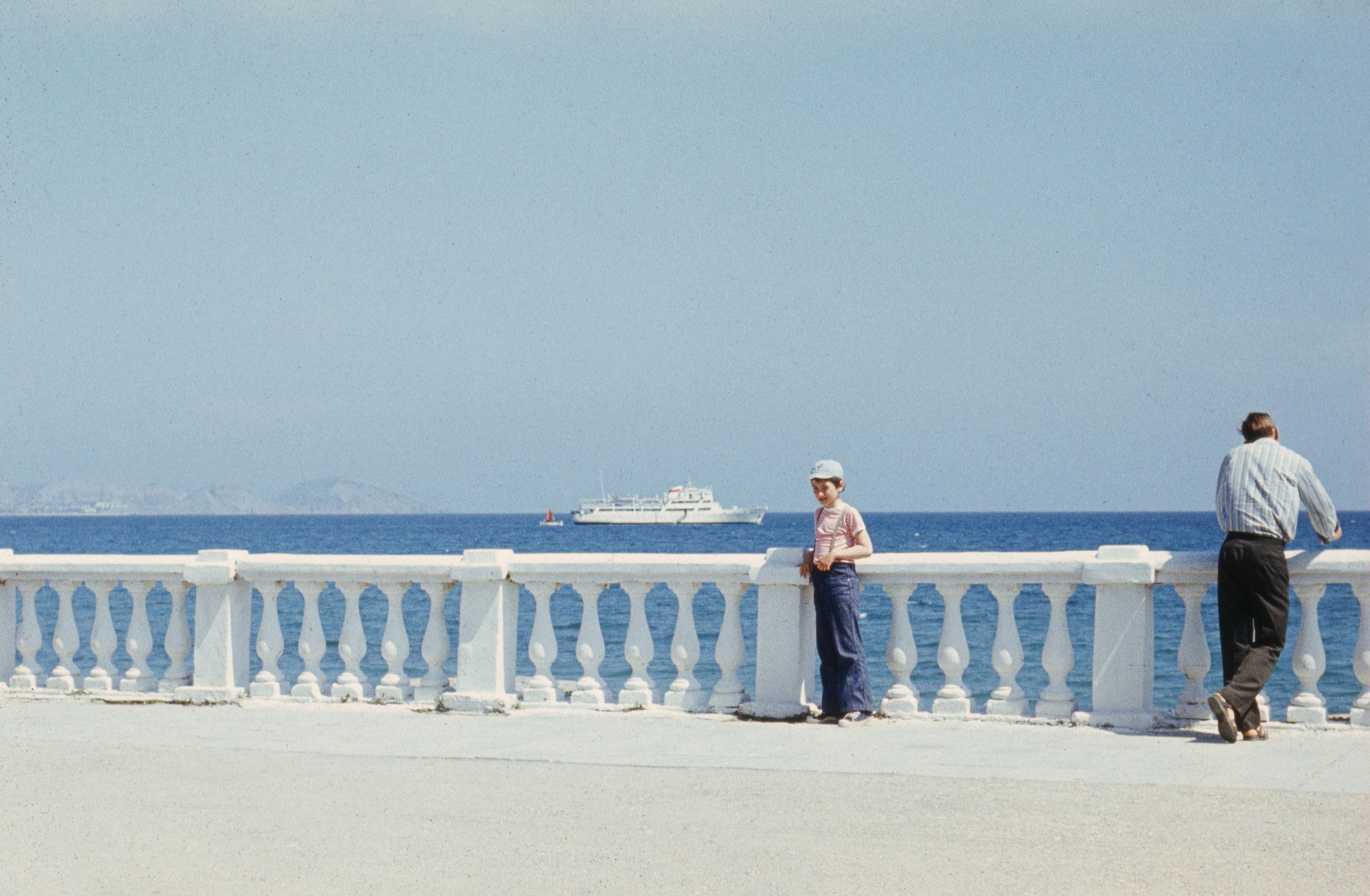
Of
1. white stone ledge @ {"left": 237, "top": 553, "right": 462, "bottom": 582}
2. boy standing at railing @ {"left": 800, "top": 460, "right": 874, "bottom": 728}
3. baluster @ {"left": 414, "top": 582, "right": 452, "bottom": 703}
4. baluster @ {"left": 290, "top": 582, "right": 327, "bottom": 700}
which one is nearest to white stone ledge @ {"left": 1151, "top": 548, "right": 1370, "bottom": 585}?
boy standing at railing @ {"left": 800, "top": 460, "right": 874, "bottom": 728}

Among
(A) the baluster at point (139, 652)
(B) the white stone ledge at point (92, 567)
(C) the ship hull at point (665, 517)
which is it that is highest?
(B) the white stone ledge at point (92, 567)

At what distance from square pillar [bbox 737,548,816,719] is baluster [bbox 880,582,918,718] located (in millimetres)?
526

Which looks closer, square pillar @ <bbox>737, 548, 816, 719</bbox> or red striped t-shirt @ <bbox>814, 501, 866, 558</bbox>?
red striped t-shirt @ <bbox>814, 501, 866, 558</bbox>

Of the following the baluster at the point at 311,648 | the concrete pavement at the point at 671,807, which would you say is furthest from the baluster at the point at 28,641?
the baluster at the point at 311,648

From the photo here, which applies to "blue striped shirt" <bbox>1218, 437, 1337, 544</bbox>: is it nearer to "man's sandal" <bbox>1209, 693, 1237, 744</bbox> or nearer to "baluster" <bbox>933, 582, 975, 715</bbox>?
"man's sandal" <bbox>1209, 693, 1237, 744</bbox>

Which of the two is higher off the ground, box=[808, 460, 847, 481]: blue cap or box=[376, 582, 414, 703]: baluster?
box=[808, 460, 847, 481]: blue cap

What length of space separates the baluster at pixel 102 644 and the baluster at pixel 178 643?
0.46 meters

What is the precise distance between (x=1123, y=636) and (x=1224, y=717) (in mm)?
916

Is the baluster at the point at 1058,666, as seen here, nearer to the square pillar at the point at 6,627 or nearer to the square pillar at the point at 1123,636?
the square pillar at the point at 1123,636

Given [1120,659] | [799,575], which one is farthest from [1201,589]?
[799,575]

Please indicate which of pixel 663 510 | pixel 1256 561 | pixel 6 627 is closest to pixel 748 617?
pixel 6 627

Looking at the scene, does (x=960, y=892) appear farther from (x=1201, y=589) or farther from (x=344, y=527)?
(x=344, y=527)

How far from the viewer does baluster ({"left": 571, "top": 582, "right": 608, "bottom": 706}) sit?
10109 mm

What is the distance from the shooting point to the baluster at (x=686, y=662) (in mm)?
9930
